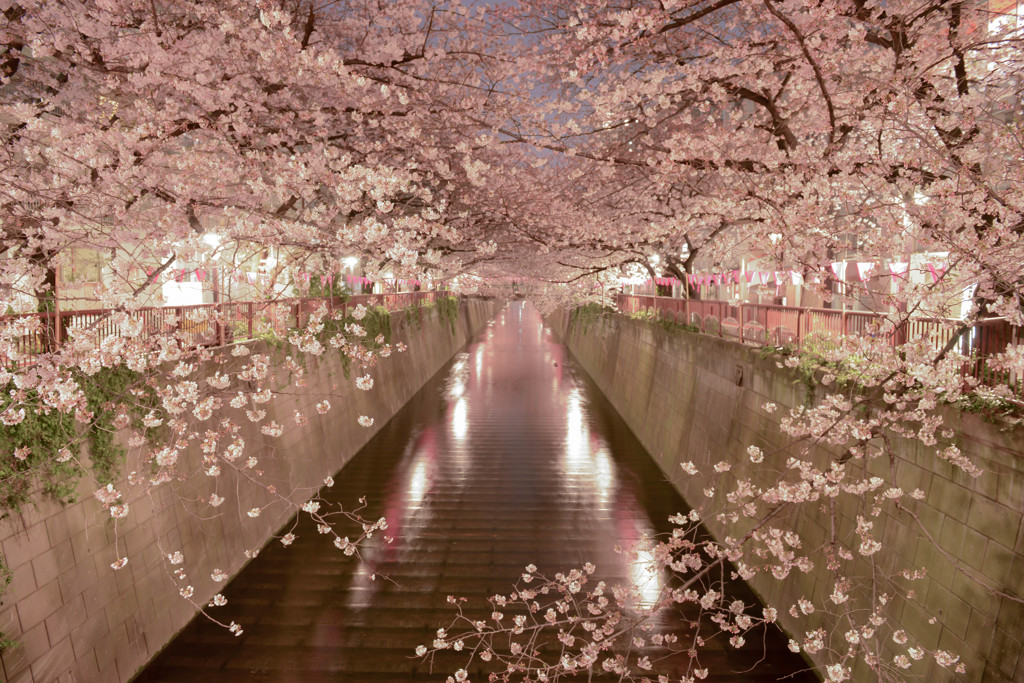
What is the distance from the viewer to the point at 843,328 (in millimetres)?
7629

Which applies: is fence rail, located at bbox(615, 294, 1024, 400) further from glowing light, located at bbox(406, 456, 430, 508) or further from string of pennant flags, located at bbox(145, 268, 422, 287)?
glowing light, located at bbox(406, 456, 430, 508)

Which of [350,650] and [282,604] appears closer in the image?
[350,650]

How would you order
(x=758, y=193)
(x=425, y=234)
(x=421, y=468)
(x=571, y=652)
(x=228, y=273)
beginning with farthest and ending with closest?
(x=421, y=468) → (x=425, y=234) → (x=571, y=652) → (x=758, y=193) → (x=228, y=273)

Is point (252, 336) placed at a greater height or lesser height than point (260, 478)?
greater

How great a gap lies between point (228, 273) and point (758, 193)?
5967mm

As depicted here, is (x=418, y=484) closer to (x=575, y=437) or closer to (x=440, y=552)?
(x=440, y=552)

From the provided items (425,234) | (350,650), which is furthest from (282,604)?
(425,234)

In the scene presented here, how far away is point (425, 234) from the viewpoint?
13.3 metres

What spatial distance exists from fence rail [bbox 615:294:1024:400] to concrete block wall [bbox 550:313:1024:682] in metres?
0.38

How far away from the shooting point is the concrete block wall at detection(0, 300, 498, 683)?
5648mm

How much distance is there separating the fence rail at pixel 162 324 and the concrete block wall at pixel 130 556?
58 centimetres

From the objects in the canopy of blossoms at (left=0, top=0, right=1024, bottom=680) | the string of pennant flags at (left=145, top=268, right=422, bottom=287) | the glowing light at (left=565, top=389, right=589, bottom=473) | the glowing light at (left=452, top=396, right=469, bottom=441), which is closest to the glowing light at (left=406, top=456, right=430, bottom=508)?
the glowing light at (left=452, top=396, right=469, bottom=441)

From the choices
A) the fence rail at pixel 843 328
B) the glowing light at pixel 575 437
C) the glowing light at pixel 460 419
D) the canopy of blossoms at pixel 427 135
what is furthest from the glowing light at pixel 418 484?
the fence rail at pixel 843 328

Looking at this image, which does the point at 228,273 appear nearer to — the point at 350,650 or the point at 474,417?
the point at 350,650
